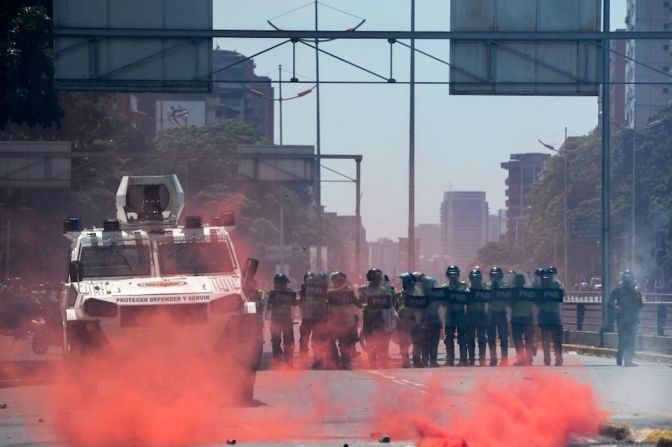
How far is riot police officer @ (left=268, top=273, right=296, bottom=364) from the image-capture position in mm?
25656

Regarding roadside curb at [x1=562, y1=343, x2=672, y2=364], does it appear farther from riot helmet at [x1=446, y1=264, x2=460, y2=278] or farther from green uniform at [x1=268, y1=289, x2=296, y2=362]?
green uniform at [x1=268, y1=289, x2=296, y2=362]

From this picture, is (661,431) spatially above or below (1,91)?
below

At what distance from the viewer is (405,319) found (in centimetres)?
2684

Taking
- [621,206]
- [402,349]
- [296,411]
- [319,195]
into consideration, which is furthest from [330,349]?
[621,206]

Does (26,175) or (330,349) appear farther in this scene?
(26,175)

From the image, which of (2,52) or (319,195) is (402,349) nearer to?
(2,52)

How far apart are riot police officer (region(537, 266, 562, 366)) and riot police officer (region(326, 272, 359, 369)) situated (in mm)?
3670

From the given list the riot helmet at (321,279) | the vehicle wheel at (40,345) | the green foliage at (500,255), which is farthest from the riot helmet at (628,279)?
the green foliage at (500,255)

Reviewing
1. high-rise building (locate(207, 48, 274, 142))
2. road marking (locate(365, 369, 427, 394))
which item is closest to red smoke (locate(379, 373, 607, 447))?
road marking (locate(365, 369, 427, 394))

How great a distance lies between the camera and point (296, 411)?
624 inches

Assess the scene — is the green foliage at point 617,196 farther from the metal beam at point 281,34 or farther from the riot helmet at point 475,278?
the metal beam at point 281,34

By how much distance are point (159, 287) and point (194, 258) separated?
4.87 ft

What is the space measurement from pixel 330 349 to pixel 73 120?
3740cm

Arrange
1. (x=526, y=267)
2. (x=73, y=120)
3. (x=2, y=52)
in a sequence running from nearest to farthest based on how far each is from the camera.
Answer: (x=2, y=52)
(x=73, y=120)
(x=526, y=267)
